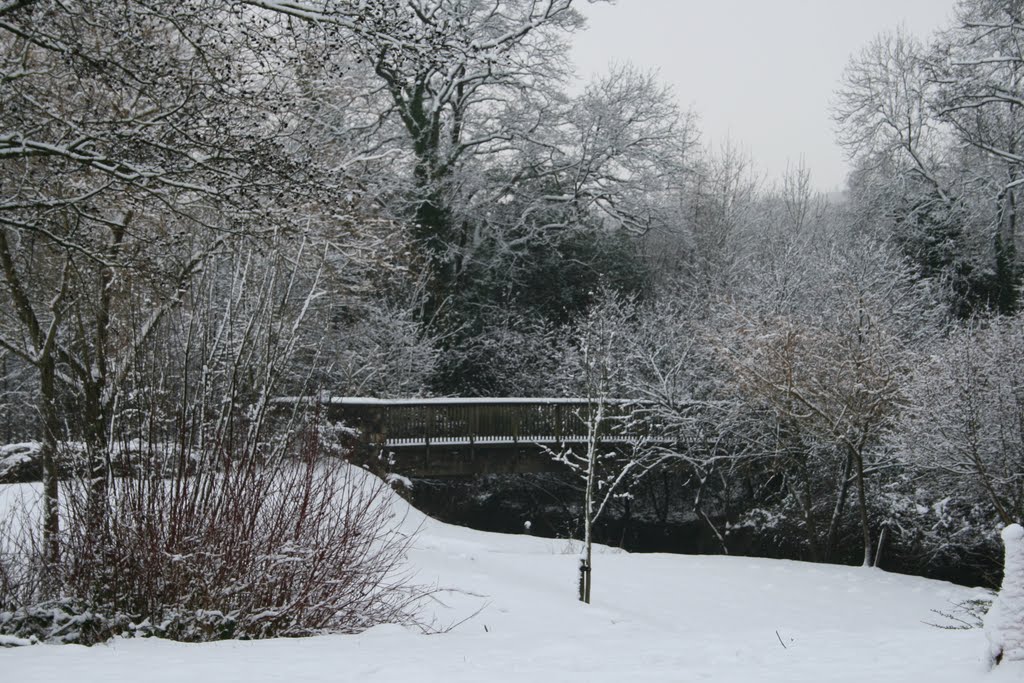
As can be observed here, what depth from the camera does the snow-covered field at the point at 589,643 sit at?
4.81 metres

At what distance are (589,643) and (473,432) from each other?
11.0 metres

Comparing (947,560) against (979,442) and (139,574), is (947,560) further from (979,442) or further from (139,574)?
(139,574)

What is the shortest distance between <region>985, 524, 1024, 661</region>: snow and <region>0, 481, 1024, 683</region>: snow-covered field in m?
0.12

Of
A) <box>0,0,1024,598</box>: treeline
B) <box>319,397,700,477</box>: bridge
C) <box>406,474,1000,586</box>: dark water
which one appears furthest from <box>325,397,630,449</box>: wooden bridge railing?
<box>406,474,1000,586</box>: dark water

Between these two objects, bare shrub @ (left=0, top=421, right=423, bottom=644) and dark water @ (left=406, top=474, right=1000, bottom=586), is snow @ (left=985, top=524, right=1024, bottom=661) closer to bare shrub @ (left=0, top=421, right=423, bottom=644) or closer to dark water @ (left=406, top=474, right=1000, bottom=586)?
bare shrub @ (left=0, top=421, right=423, bottom=644)

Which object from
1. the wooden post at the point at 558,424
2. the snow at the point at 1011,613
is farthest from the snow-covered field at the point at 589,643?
the wooden post at the point at 558,424

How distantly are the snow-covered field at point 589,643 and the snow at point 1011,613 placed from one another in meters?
0.12

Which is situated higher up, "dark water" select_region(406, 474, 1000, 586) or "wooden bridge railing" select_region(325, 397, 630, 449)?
"wooden bridge railing" select_region(325, 397, 630, 449)

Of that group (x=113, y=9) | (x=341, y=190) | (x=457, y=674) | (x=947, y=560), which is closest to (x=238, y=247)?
(x=341, y=190)

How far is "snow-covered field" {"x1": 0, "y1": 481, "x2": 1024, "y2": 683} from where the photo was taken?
189 inches

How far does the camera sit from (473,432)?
17.9 metres

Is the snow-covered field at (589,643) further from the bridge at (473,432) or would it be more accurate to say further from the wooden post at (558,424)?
the wooden post at (558,424)

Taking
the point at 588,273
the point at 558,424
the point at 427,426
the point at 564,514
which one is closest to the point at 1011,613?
the point at 427,426

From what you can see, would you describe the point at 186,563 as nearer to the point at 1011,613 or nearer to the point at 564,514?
the point at 1011,613
